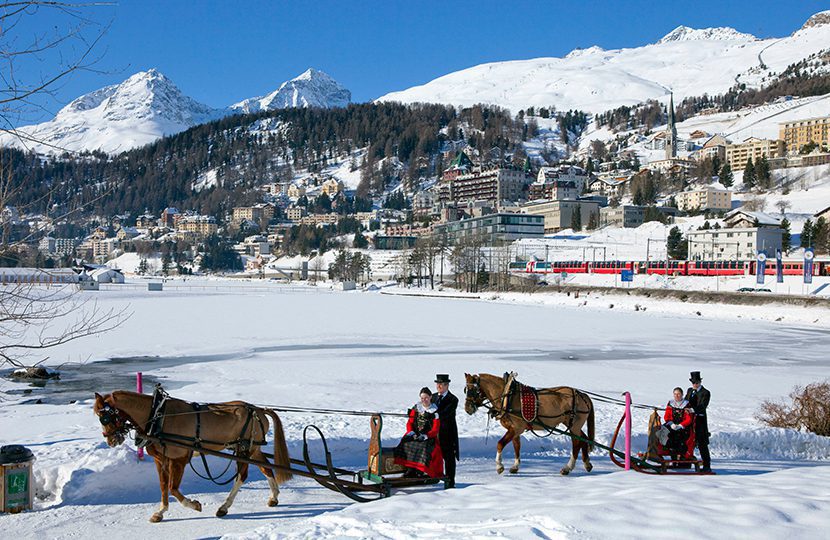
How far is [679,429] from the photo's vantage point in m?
9.58

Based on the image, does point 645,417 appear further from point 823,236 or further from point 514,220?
point 514,220

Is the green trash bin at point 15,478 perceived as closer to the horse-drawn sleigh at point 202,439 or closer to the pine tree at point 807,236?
the horse-drawn sleigh at point 202,439

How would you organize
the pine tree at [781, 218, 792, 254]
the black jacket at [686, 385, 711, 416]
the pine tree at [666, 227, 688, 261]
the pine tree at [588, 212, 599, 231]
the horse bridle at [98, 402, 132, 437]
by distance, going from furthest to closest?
the pine tree at [588, 212, 599, 231], the pine tree at [666, 227, 688, 261], the pine tree at [781, 218, 792, 254], the black jacket at [686, 385, 711, 416], the horse bridle at [98, 402, 132, 437]

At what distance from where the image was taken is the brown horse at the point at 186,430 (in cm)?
717

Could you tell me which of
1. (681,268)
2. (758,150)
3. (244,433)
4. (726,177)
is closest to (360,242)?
(726,177)

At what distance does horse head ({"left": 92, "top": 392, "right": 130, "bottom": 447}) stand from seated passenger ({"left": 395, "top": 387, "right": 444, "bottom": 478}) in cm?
311

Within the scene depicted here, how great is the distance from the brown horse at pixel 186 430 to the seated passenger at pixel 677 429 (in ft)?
17.2

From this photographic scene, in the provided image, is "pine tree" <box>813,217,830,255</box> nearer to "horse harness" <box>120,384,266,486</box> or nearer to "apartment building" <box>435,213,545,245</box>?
"apartment building" <box>435,213,545,245</box>

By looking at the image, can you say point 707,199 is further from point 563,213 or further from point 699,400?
point 699,400

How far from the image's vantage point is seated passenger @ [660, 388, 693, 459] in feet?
31.3

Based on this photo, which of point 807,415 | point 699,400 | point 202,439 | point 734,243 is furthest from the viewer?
point 734,243

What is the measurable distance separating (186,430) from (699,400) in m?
6.61

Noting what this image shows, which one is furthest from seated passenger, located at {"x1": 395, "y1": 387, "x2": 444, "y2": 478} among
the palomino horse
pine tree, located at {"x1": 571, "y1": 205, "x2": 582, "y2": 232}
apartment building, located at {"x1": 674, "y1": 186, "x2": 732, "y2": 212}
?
apartment building, located at {"x1": 674, "y1": 186, "x2": 732, "y2": 212}

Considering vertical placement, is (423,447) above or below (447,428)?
below
